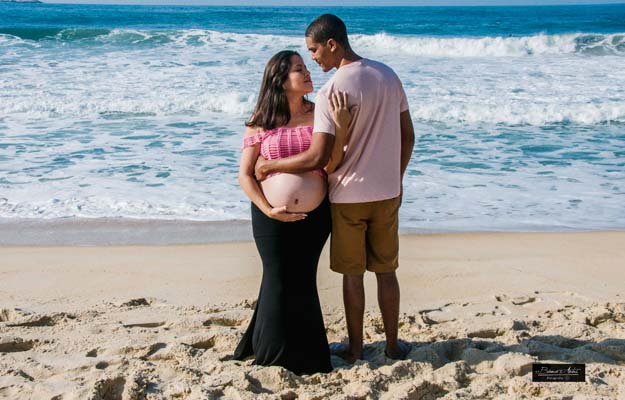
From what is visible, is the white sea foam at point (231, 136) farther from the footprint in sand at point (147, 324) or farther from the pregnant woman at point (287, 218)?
the pregnant woman at point (287, 218)

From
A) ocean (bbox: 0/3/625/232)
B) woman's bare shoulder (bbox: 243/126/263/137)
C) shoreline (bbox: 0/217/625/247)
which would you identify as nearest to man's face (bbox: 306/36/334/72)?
woman's bare shoulder (bbox: 243/126/263/137)

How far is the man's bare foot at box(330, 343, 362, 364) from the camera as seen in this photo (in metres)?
3.91

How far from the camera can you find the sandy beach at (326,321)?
141 inches

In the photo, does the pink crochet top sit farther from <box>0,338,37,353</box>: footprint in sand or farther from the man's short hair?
<box>0,338,37,353</box>: footprint in sand

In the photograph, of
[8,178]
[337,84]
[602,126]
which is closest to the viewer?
[337,84]

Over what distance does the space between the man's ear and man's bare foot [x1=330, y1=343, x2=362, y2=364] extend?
60.0 inches

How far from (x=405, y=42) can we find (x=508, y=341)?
25169mm

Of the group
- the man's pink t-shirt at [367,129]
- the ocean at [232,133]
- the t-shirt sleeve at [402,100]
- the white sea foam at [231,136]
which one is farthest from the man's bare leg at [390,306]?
the white sea foam at [231,136]

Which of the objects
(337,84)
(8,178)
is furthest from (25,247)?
(337,84)

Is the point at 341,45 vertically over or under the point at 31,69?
over

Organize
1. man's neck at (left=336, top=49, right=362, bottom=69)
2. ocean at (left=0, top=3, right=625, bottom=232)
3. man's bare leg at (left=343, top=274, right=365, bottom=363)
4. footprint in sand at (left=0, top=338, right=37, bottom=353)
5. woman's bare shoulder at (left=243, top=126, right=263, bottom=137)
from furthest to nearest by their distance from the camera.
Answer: ocean at (left=0, top=3, right=625, bottom=232)
footprint in sand at (left=0, top=338, right=37, bottom=353)
man's bare leg at (left=343, top=274, right=365, bottom=363)
woman's bare shoulder at (left=243, top=126, right=263, bottom=137)
man's neck at (left=336, top=49, right=362, bottom=69)

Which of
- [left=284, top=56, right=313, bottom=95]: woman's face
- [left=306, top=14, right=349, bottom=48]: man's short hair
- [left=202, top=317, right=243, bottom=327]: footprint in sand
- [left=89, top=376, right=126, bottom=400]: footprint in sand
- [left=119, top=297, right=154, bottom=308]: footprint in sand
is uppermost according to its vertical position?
[left=306, top=14, right=349, bottom=48]: man's short hair

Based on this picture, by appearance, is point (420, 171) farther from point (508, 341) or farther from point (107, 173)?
point (508, 341)

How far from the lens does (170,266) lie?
5.76 metres
